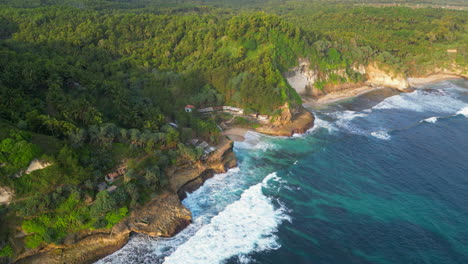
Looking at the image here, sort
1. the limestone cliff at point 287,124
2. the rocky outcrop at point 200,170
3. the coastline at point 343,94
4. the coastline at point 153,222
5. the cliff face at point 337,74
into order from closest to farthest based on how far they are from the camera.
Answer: the coastline at point 153,222 → the rocky outcrop at point 200,170 → the coastline at point 343,94 → the limestone cliff at point 287,124 → the cliff face at point 337,74

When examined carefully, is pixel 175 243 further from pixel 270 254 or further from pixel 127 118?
pixel 127 118

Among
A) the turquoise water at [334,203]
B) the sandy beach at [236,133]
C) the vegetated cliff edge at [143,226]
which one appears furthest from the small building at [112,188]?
the sandy beach at [236,133]

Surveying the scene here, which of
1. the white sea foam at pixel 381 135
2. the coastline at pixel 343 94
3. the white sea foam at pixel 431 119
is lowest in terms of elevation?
the white sea foam at pixel 381 135

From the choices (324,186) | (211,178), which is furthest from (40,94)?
(324,186)

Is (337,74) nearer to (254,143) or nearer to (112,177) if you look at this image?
(254,143)

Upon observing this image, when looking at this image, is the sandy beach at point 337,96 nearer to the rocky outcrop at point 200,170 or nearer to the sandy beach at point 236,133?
the sandy beach at point 236,133

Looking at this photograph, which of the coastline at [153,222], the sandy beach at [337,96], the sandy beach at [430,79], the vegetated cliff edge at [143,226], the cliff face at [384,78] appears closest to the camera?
the vegetated cliff edge at [143,226]
